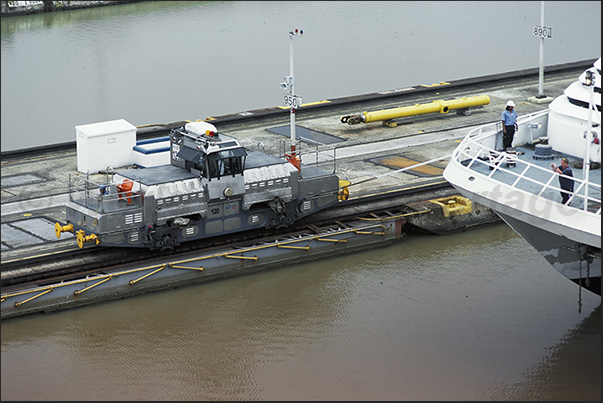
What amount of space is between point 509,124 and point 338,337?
624 centimetres

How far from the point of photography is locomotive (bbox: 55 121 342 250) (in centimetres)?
2317

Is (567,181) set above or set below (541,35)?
below

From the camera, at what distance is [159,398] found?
19031mm

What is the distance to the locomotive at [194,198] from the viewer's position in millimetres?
23172

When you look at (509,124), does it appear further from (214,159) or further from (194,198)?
(194,198)

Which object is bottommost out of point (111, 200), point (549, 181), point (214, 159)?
point (111, 200)

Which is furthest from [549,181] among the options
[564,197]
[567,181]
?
[564,197]

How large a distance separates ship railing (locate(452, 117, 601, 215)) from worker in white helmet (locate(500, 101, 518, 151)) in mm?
374

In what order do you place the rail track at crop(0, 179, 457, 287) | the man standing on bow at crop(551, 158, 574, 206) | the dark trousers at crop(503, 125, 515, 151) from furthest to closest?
the rail track at crop(0, 179, 457, 287) → the dark trousers at crop(503, 125, 515, 151) → the man standing on bow at crop(551, 158, 574, 206)

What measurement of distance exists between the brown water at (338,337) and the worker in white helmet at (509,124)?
3.74 m

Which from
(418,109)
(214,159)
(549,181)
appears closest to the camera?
(549,181)

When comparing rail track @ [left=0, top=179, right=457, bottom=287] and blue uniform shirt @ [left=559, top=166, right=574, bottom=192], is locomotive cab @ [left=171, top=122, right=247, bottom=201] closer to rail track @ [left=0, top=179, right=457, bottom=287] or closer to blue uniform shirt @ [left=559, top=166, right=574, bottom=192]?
rail track @ [left=0, top=179, right=457, bottom=287]

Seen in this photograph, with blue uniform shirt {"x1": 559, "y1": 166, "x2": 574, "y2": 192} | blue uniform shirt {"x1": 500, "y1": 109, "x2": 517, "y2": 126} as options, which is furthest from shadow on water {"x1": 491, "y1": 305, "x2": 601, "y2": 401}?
blue uniform shirt {"x1": 500, "y1": 109, "x2": 517, "y2": 126}

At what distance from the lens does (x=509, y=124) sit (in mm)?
22125
